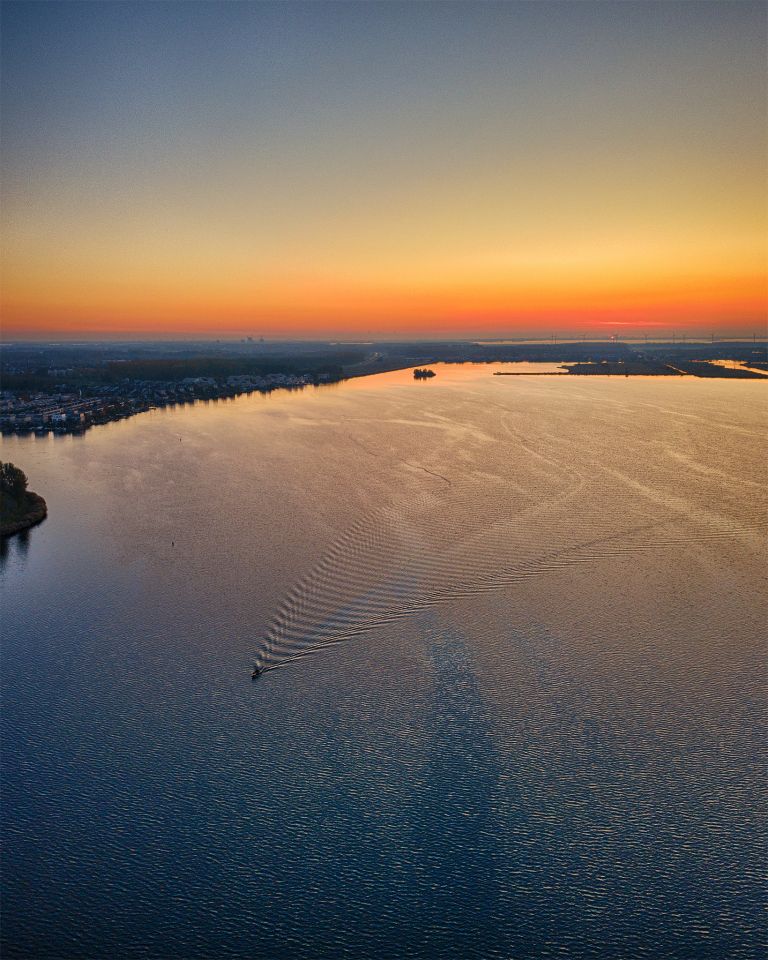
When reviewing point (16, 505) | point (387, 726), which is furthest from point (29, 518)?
point (387, 726)

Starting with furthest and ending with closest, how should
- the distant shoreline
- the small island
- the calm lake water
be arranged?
the small island
the distant shoreline
the calm lake water

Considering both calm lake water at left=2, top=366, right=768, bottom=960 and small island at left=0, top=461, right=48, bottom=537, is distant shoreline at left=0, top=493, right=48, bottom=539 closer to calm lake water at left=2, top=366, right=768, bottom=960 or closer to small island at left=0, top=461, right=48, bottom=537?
small island at left=0, top=461, right=48, bottom=537

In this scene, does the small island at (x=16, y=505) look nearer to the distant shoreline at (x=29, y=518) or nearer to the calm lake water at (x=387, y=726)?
the distant shoreline at (x=29, y=518)

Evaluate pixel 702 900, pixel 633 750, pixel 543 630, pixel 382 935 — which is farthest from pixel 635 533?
pixel 382 935

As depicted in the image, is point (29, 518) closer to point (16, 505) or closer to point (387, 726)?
point (16, 505)

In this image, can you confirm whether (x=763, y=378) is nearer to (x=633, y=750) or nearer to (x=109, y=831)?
(x=633, y=750)

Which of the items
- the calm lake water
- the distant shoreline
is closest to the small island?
the distant shoreline

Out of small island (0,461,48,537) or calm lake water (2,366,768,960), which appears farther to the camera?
small island (0,461,48,537)
